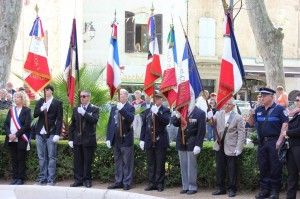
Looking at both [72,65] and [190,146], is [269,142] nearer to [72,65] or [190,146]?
[190,146]

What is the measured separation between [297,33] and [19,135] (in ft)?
90.3

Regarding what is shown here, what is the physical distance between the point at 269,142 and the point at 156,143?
2.33 m

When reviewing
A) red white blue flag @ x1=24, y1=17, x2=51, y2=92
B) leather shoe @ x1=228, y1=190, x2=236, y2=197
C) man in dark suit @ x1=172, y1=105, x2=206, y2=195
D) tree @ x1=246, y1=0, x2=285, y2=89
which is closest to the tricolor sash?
red white blue flag @ x1=24, y1=17, x2=51, y2=92

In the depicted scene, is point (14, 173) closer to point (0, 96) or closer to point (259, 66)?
point (0, 96)

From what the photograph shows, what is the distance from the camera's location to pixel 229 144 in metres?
11.9

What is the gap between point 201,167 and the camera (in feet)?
41.6

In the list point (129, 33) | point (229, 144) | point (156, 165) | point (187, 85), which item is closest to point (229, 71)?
point (187, 85)

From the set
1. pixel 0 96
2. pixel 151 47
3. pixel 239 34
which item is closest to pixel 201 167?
pixel 151 47

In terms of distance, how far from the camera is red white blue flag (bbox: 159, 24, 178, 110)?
1290 cm

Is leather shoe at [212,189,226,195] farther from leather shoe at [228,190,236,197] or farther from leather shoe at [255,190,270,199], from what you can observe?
leather shoe at [255,190,270,199]

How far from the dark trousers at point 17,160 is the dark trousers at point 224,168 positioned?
4186 mm

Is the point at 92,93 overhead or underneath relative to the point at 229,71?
underneath

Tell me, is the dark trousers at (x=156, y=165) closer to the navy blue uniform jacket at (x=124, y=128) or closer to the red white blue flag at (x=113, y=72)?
the navy blue uniform jacket at (x=124, y=128)

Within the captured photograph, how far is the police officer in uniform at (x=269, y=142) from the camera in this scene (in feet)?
37.1
